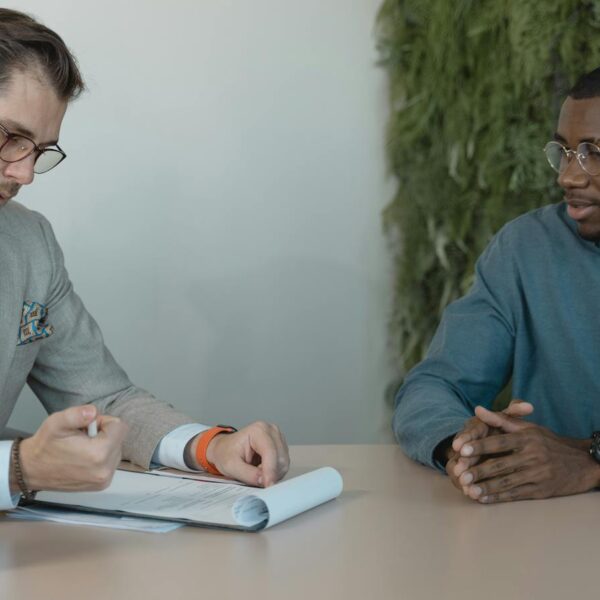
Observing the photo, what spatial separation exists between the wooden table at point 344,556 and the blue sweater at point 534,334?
1.80 ft

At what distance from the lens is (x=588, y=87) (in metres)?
2.08

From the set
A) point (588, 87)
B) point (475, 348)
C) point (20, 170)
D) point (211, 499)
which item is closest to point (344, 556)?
point (211, 499)

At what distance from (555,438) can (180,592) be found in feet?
2.62

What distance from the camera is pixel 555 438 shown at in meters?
1.72

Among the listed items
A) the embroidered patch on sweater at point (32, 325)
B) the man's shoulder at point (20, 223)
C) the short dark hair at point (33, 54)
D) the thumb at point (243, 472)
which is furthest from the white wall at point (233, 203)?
the thumb at point (243, 472)

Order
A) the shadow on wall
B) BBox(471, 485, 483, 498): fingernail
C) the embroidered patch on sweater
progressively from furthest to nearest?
the shadow on wall, the embroidered patch on sweater, BBox(471, 485, 483, 498): fingernail

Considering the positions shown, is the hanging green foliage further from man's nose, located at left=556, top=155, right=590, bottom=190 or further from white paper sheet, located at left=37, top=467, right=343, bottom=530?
white paper sheet, located at left=37, top=467, right=343, bottom=530

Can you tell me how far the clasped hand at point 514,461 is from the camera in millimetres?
1580

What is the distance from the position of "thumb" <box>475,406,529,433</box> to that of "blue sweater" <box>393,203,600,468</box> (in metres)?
0.35

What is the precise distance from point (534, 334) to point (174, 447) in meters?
0.81

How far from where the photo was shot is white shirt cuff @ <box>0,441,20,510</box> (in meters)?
1.37

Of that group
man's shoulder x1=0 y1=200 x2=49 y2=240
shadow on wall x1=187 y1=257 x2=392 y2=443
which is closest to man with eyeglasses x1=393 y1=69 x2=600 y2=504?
man's shoulder x1=0 y1=200 x2=49 y2=240

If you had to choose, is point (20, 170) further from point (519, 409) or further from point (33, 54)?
point (519, 409)

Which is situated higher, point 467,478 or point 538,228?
point 538,228
